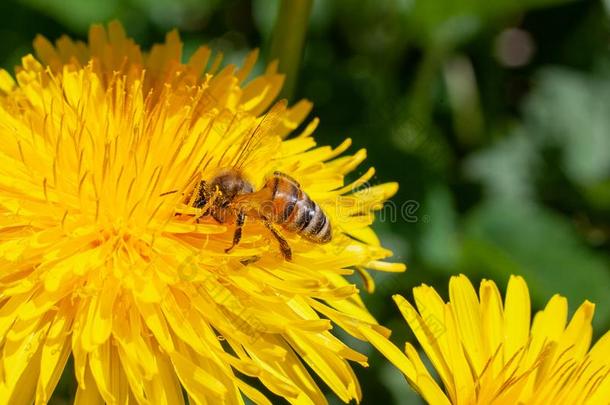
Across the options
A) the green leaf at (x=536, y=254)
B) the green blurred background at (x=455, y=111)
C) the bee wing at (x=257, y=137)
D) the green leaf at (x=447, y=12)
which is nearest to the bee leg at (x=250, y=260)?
the bee wing at (x=257, y=137)

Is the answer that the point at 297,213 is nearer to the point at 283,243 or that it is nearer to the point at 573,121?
the point at 283,243

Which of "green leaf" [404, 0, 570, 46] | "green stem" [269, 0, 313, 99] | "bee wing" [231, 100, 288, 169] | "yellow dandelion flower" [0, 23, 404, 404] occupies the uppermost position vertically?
"green leaf" [404, 0, 570, 46]

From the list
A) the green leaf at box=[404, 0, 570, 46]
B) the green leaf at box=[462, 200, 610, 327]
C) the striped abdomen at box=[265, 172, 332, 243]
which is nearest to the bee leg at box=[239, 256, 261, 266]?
the striped abdomen at box=[265, 172, 332, 243]

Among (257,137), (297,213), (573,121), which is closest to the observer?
Answer: (297,213)

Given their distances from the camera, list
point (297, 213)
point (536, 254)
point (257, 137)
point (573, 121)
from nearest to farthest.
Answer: point (297, 213) < point (257, 137) < point (536, 254) < point (573, 121)

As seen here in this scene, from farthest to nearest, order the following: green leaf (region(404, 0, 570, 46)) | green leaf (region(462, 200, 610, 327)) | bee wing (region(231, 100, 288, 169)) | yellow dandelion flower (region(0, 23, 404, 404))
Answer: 1. green leaf (region(404, 0, 570, 46))
2. green leaf (region(462, 200, 610, 327))
3. bee wing (region(231, 100, 288, 169))
4. yellow dandelion flower (region(0, 23, 404, 404))

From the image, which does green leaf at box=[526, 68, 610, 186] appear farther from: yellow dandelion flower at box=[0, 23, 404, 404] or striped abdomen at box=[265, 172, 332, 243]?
striped abdomen at box=[265, 172, 332, 243]

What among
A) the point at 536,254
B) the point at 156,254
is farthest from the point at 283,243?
the point at 536,254

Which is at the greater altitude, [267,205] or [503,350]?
[267,205]
